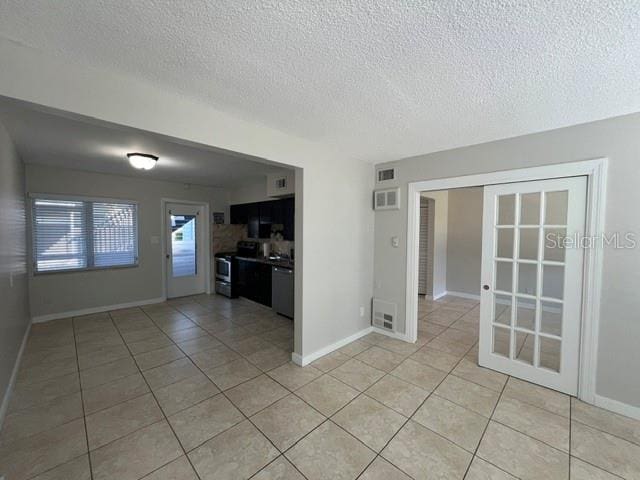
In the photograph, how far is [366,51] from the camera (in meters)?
1.38

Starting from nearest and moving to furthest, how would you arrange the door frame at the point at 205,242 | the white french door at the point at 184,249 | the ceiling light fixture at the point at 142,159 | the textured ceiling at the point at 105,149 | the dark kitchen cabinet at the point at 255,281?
the textured ceiling at the point at 105,149 < the ceiling light fixture at the point at 142,159 < the dark kitchen cabinet at the point at 255,281 < the door frame at the point at 205,242 < the white french door at the point at 184,249

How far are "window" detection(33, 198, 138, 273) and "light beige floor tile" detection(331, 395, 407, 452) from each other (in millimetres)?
4923

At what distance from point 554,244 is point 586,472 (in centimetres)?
173

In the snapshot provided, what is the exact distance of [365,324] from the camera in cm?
370

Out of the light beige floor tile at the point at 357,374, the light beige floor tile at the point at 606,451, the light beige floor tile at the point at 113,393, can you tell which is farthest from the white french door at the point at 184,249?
the light beige floor tile at the point at 606,451

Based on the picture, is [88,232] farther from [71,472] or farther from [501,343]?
[501,343]

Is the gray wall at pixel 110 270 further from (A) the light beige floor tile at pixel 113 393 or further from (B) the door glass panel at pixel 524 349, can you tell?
(B) the door glass panel at pixel 524 349

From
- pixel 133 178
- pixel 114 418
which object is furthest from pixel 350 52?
pixel 133 178

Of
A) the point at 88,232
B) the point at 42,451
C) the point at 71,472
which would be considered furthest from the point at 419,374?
→ the point at 88,232

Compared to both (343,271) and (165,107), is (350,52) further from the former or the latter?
(343,271)

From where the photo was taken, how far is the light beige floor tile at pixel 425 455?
1.62 meters

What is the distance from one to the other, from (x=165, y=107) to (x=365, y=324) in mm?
3332

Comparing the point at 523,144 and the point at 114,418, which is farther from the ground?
the point at 523,144

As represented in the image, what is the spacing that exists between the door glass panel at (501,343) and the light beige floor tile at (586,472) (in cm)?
117
